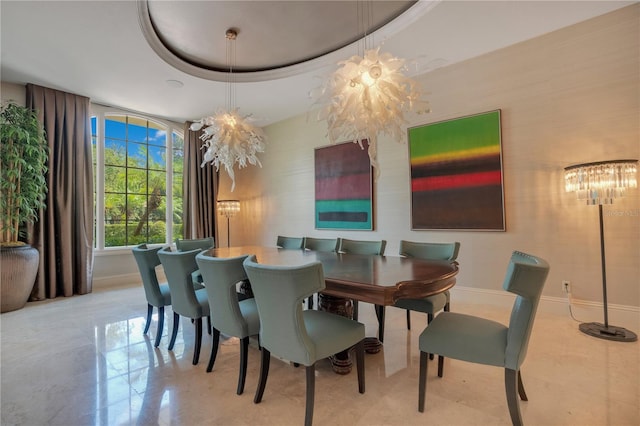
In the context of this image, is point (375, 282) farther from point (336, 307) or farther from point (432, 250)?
point (432, 250)

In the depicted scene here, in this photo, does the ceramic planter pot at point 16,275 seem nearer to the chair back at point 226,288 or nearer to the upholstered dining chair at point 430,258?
the chair back at point 226,288

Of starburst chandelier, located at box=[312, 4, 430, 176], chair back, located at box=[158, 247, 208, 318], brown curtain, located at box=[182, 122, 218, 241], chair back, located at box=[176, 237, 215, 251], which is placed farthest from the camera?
brown curtain, located at box=[182, 122, 218, 241]

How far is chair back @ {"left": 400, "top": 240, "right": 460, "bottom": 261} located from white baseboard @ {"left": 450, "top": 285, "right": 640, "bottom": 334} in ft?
4.32

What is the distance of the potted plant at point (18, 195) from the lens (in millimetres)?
3633

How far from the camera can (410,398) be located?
1795mm

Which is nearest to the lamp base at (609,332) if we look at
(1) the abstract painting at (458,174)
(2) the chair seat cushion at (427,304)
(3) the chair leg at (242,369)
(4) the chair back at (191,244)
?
(1) the abstract painting at (458,174)

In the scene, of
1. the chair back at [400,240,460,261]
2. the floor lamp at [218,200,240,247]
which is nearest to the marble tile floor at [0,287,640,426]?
the chair back at [400,240,460,261]

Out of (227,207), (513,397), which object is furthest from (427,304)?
(227,207)

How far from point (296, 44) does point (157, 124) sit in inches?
142

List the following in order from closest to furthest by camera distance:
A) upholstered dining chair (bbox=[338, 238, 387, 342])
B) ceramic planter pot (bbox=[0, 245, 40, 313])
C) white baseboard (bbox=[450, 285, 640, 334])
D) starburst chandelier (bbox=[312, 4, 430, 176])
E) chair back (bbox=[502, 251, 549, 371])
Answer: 1. chair back (bbox=[502, 251, 549, 371])
2. starburst chandelier (bbox=[312, 4, 430, 176])
3. white baseboard (bbox=[450, 285, 640, 334])
4. upholstered dining chair (bbox=[338, 238, 387, 342])
5. ceramic planter pot (bbox=[0, 245, 40, 313])

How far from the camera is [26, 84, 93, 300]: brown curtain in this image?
4.18 meters

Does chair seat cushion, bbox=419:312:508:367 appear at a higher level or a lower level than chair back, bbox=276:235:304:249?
lower

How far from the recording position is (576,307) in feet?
10.0

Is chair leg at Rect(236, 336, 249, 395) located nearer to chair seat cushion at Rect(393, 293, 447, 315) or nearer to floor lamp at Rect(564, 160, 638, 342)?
chair seat cushion at Rect(393, 293, 447, 315)
